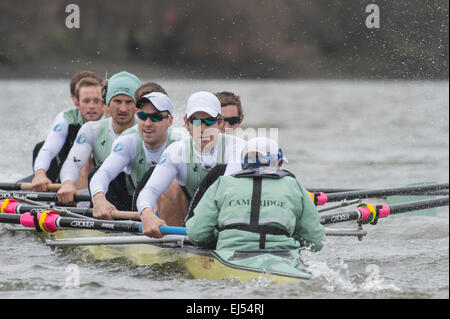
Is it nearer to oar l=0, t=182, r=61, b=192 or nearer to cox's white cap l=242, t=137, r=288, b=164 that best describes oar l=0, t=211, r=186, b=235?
cox's white cap l=242, t=137, r=288, b=164

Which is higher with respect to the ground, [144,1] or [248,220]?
[144,1]

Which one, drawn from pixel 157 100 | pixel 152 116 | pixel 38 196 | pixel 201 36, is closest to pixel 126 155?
pixel 152 116


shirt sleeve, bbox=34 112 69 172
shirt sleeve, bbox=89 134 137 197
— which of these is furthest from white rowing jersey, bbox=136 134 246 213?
shirt sleeve, bbox=34 112 69 172

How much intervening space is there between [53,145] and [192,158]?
3.05 metres

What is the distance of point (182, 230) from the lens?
610 centimetres

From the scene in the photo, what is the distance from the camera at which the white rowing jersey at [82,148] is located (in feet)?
27.8

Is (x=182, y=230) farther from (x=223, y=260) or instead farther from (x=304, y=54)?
(x=304, y=54)

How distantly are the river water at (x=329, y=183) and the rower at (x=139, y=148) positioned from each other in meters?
0.65

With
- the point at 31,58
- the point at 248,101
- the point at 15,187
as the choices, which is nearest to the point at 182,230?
the point at 15,187

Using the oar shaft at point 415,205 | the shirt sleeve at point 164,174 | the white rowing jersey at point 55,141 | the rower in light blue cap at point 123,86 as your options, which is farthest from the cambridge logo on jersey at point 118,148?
the oar shaft at point 415,205

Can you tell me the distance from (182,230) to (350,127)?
18836 mm

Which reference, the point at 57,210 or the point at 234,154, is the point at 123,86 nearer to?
the point at 57,210

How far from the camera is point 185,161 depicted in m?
6.78

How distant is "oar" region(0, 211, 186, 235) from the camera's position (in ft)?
21.5
